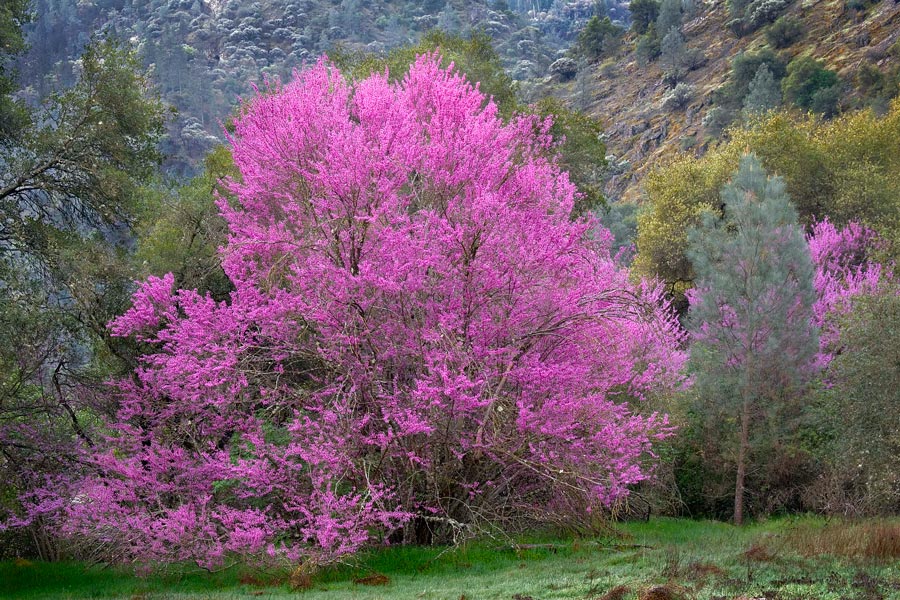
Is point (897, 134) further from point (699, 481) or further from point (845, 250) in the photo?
point (699, 481)

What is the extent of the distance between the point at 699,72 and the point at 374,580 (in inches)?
3036

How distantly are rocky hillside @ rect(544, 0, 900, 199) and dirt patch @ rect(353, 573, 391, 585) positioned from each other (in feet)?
150

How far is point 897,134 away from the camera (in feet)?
107

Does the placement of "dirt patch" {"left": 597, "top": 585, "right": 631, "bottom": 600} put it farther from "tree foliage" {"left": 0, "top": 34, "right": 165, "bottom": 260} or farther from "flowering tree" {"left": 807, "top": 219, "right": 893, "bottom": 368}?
"flowering tree" {"left": 807, "top": 219, "right": 893, "bottom": 368}

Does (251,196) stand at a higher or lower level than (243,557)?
higher

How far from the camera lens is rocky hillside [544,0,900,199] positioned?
5731 centimetres

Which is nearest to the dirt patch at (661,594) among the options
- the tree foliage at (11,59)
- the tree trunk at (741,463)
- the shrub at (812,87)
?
the tree trunk at (741,463)

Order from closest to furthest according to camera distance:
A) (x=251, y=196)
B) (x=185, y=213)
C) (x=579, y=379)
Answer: (x=579, y=379) → (x=251, y=196) → (x=185, y=213)

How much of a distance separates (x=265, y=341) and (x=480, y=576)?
232 inches

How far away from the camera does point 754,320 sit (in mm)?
16250

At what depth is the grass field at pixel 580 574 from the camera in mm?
6766

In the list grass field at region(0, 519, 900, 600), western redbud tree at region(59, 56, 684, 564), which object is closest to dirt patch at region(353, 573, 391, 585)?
grass field at region(0, 519, 900, 600)

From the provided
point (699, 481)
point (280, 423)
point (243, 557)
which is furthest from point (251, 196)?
point (699, 481)

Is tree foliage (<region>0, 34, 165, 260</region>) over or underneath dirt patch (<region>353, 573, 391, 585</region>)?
over
